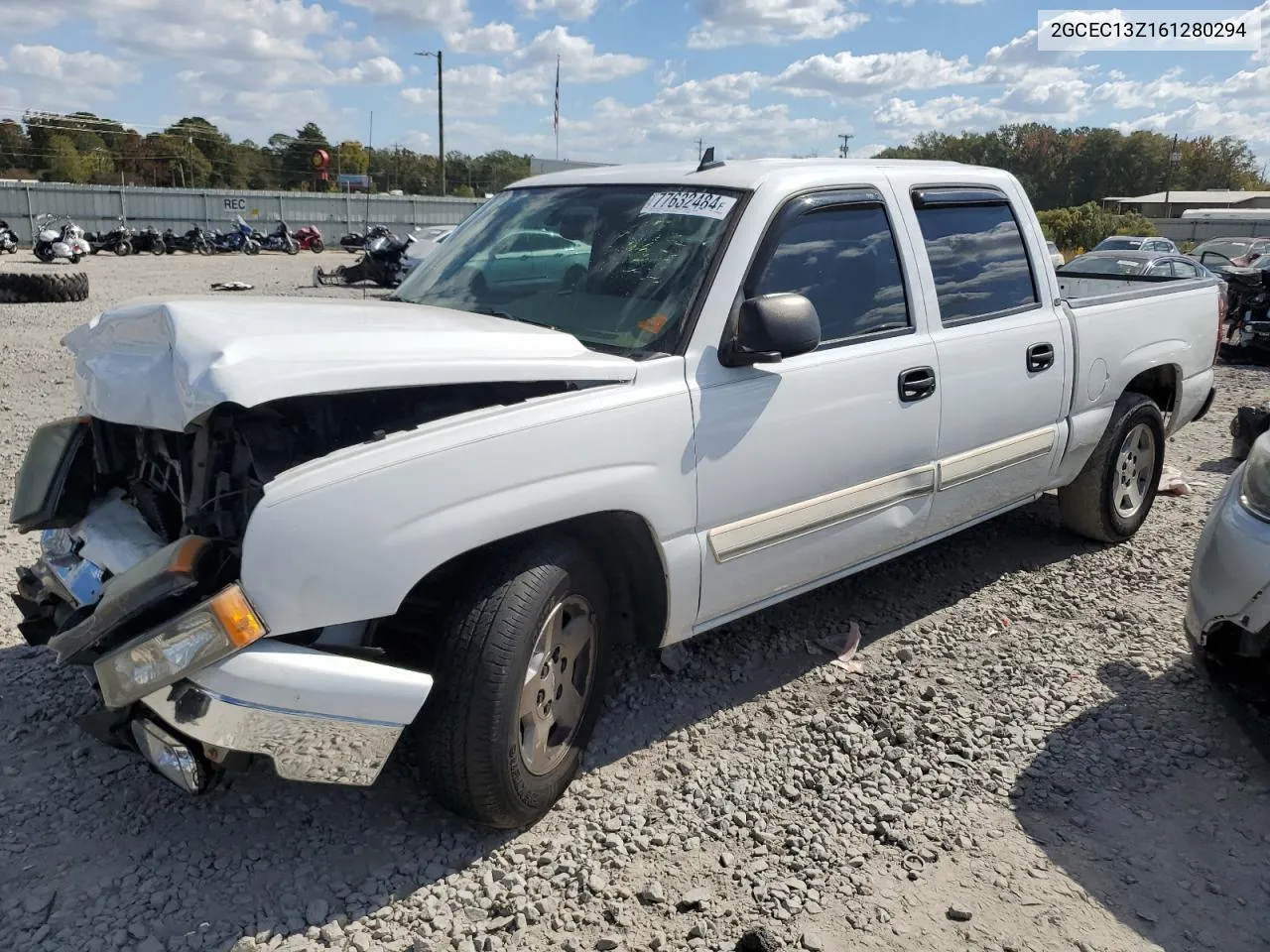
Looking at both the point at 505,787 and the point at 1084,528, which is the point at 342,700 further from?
the point at 1084,528

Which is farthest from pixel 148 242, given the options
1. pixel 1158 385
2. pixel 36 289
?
pixel 1158 385

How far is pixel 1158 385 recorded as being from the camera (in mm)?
5574

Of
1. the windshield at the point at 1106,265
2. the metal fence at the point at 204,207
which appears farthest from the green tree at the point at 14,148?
the windshield at the point at 1106,265

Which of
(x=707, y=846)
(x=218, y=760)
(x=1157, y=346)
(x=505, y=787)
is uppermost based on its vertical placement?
(x=1157, y=346)

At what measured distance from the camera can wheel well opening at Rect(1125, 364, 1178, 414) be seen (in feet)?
17.8

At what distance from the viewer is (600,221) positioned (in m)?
3.69

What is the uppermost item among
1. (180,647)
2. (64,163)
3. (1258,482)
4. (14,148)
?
(14,148)

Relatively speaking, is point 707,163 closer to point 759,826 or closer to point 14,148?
point 759,826

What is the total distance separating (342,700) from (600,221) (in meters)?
2.05

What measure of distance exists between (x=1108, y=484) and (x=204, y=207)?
3857cm

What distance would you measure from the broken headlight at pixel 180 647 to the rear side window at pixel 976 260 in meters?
2.89

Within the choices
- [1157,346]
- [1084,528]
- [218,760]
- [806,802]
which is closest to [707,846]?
[806,802]

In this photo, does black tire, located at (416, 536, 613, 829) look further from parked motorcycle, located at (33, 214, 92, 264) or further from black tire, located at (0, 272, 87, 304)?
parked motorcycle, located at (33, 214, 92, 264)

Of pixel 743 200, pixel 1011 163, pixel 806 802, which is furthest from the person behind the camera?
pixel 1011 163
